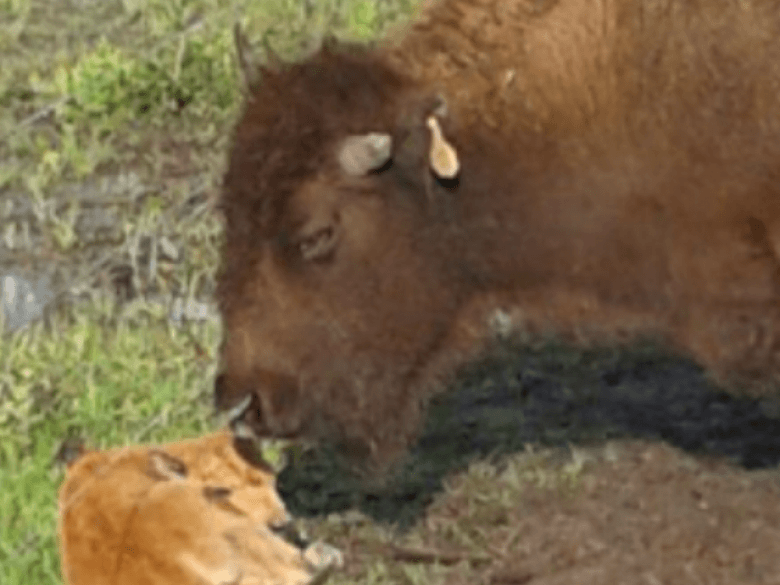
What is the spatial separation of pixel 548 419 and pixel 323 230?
1.61m

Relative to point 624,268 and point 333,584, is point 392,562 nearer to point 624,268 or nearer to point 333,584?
point 333,584

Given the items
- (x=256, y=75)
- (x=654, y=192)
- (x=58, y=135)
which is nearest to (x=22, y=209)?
(x=58, y=135)

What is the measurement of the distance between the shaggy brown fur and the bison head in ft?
1.50

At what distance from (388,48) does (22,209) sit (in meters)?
2.41

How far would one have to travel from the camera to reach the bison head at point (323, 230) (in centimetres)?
579

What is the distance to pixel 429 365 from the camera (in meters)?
6.20

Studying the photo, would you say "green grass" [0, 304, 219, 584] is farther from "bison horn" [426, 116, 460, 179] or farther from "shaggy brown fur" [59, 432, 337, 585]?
"bison horn" [426, 116, 460, 179]

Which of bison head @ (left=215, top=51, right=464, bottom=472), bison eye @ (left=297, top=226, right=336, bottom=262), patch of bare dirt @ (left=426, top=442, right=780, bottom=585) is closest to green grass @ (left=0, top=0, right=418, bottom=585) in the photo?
bison head @ (left=215, top=51, right=464, bottom=472)

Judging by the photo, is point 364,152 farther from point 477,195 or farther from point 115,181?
point 115,181

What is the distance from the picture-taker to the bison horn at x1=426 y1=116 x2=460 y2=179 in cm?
579

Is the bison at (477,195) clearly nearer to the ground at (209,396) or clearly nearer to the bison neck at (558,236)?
the bison neck at (558,236)

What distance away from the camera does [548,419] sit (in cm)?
712

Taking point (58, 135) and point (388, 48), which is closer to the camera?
point (388, 48)

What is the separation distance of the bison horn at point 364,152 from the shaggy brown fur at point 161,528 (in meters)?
0.97
